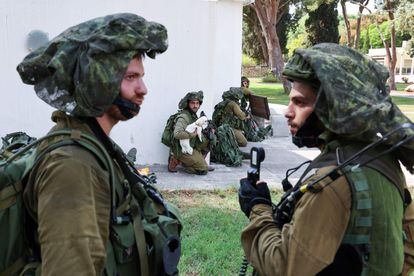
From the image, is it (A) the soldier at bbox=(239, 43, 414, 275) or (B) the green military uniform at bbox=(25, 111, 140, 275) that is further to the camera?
(A) the soldier at bbox=(239, 43, 414, 275)

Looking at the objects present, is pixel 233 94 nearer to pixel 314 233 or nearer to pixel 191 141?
pixel 191 141

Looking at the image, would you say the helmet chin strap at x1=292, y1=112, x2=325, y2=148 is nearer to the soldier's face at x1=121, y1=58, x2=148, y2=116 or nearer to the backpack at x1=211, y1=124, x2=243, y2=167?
the soldier's face at x1=121, y1=58, x2=148, y2=116

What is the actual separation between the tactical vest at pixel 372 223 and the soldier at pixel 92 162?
0.73 m

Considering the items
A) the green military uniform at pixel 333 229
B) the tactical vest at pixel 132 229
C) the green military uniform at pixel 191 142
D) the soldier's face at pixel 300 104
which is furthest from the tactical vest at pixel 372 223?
the green military uniform at pixel 191 142

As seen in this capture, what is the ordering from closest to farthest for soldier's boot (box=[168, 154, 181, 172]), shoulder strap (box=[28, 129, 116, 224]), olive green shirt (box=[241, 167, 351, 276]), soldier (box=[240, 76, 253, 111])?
shoulder strap (box=[28, 129, 116, 224]), olive green shirt (box=[241, 167, 351, 276]), soldier's boot (box=[168, 154, 181, 172]), soldier (box=[240, 76, 253, 111])

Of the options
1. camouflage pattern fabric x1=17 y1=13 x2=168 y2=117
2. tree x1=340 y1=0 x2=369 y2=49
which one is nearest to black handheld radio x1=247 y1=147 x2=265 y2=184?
camouflage pattern fabric x1=17 y1=13 x2=168 y2=117

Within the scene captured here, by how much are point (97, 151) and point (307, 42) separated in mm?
34082

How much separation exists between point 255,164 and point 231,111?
770 cm

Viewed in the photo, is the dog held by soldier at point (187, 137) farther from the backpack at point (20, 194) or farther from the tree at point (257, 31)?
the tree at point (257, 31)

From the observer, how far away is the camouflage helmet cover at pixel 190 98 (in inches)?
292

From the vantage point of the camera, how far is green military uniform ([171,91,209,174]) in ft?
24.1

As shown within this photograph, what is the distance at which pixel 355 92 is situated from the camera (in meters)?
1.69

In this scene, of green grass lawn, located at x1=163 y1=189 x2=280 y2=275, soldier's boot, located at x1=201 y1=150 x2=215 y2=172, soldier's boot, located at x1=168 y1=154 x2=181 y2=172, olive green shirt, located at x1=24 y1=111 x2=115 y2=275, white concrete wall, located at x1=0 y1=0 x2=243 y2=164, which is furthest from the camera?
soldier's boot, located at x1=201 y1=150 x2=215 y2=172

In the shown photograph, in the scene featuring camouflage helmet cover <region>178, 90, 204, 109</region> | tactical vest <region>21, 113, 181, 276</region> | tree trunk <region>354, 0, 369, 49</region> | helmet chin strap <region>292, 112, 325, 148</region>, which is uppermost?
tree trunk <region>354, 0, 369, 49</region>
